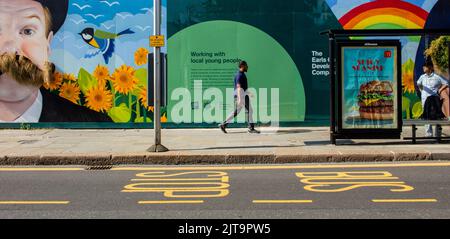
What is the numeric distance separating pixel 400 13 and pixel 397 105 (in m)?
3.89

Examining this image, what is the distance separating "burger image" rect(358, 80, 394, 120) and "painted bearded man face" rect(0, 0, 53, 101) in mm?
7552

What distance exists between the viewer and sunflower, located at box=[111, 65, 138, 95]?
13.8 metres

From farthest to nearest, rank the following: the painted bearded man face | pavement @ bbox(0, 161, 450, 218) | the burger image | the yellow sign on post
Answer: the painted bearded man face, the burger image, the yellow sign on post, pavement @ bbox(0, 161, 450, 218)

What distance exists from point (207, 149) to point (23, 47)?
608 centimetres

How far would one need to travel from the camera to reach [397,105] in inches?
430

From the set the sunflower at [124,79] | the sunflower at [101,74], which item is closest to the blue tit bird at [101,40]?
the sunflower at [101,74]

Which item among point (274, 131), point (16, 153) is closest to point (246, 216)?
point (16, 153)

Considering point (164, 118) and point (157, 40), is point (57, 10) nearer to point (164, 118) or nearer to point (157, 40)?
point (164, 118)

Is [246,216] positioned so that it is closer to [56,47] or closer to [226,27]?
[226,27]

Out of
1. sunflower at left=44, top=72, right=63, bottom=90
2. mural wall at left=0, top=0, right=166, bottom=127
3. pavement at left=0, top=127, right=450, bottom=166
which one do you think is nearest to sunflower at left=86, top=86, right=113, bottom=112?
mural wall at left=0, top=0, right=166, bottom=127

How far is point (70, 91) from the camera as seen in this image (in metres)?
13.9

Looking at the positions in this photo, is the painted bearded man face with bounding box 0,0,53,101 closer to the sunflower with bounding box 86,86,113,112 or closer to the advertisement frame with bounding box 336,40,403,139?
the sunflower with bounding box 86,86,113,112

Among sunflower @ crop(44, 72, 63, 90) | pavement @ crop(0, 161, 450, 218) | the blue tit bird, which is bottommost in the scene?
pavement @ crop(0, 161, 450, 218)

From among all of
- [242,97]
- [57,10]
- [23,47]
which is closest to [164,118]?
[242,97]
